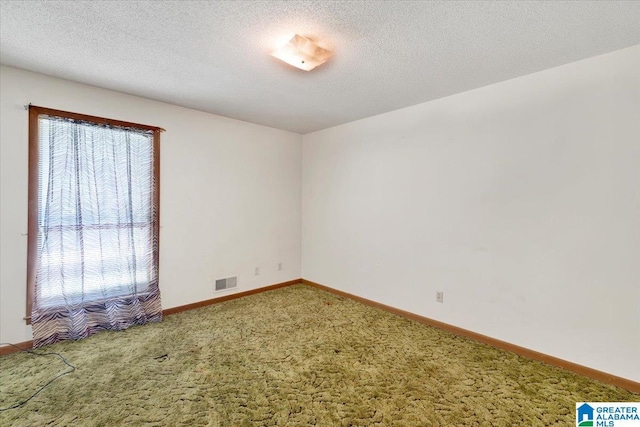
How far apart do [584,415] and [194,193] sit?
13.5 ft

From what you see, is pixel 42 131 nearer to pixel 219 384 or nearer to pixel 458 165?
pixel 219 384

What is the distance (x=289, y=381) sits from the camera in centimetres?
215

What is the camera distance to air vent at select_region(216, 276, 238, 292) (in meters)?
3.87

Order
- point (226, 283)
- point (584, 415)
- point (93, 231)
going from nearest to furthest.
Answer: point (584, 415)
point (93, 231)
point (226, 283)

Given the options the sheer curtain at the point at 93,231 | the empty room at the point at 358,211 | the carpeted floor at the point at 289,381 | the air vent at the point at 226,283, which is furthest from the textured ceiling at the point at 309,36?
the carpeted floor at the point at 289,381

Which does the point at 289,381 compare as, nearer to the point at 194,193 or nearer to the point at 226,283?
the point at 226,283

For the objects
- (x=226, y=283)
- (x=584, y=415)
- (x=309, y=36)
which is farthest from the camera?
(x=226, y=283)

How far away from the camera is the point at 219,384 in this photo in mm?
2113

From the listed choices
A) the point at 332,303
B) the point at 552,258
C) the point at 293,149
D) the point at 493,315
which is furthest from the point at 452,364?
the point at 293,149

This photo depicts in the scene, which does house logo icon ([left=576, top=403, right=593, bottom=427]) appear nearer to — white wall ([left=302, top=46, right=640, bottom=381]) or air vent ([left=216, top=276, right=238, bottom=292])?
white wall ([left=302, top=46, right=640, bottom=381])

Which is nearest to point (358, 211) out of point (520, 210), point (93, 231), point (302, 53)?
point (520, 210)

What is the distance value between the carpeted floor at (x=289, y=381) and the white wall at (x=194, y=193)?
2.49ft

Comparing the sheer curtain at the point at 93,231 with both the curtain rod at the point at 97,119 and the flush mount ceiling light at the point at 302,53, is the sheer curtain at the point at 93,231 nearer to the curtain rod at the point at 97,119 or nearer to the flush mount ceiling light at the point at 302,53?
the curtain rod at the point at 97,119

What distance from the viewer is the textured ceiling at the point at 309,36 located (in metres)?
1.71
